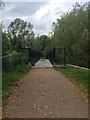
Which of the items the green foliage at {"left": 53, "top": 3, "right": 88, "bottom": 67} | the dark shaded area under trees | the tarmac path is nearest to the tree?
the dark shaded area under trees

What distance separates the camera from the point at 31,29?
3430 inches

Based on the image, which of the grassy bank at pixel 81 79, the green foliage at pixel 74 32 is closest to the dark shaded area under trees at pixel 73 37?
the green foliage at pixel 74 32

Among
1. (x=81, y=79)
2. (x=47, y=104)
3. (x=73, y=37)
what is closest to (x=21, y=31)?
(x=73, y=37)

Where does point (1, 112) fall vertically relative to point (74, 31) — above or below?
below

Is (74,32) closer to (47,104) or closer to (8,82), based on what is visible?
(8,82)

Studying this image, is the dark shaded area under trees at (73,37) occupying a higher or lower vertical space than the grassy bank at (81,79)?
higher

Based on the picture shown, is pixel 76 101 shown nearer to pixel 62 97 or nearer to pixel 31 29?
pixel 62 97

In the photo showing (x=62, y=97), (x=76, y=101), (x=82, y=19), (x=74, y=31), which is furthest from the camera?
(x=74, y=31)

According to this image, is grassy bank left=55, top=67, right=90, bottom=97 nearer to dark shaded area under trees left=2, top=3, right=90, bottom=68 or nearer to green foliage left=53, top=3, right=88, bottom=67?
dark shaded area under trees left=2, top=3, right=90, bottom=68

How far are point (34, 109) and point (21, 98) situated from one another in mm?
1898

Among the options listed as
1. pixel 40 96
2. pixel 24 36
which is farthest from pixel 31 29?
pixel 40 96

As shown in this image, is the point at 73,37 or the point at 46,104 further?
the point at 73,37

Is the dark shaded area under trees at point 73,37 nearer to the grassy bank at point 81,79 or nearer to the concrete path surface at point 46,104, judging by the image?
the grassy bank at point 81,79

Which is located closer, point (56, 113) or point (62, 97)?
point (56, 113)
